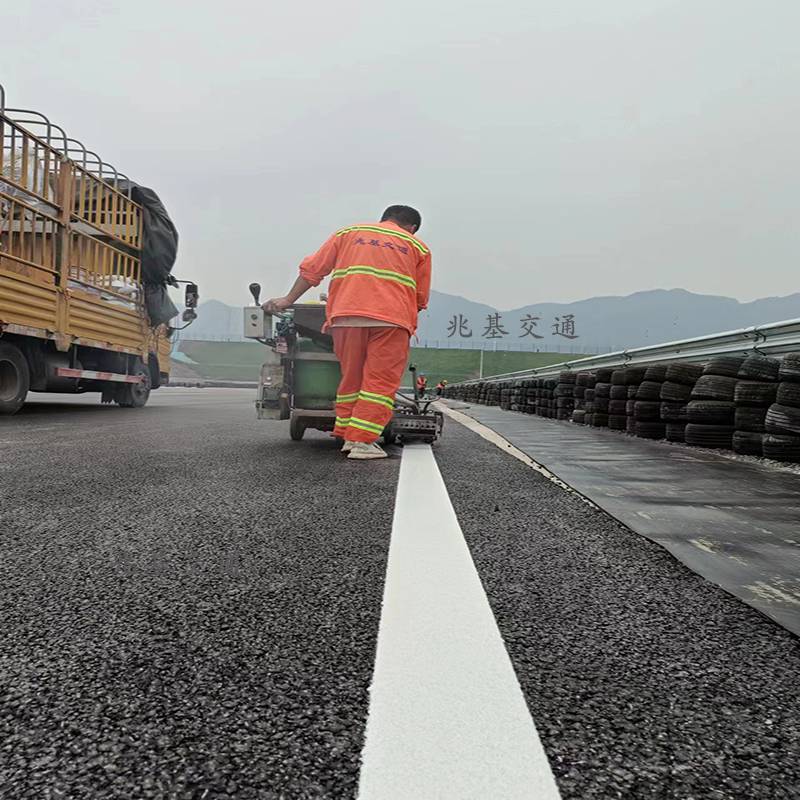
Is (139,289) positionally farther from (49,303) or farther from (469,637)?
(469,637)

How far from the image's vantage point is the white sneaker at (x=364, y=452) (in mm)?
4527

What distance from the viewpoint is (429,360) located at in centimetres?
9319

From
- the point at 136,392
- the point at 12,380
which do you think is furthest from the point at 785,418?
the point at 136,392

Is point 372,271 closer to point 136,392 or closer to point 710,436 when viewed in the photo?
point 710,436

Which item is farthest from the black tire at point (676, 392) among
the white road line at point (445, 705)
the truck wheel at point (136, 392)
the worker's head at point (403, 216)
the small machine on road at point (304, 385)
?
the truck wheel at point (136, 392)

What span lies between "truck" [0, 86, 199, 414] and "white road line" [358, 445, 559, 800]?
739cm

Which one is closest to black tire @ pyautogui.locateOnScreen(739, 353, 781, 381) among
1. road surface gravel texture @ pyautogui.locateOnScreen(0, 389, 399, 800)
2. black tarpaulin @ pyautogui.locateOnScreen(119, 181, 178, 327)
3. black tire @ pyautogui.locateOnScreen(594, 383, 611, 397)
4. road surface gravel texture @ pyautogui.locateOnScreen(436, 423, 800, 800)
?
black tire @ pyautogui.locateOnScreen(594, 383, 611, 397)

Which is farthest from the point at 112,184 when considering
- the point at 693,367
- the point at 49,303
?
the point at 693,367

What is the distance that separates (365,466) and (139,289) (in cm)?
842

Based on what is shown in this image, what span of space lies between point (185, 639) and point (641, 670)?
93 cm

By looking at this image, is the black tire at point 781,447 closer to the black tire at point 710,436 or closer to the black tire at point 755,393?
the black tire at point 755,393

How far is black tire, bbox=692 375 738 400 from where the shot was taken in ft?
16.6

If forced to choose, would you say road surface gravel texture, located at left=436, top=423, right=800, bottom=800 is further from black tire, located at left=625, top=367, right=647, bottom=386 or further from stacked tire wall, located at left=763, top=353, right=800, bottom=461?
black tire, located at left=625, top=367, right=647, bottom=386

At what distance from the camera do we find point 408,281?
4.84 m
